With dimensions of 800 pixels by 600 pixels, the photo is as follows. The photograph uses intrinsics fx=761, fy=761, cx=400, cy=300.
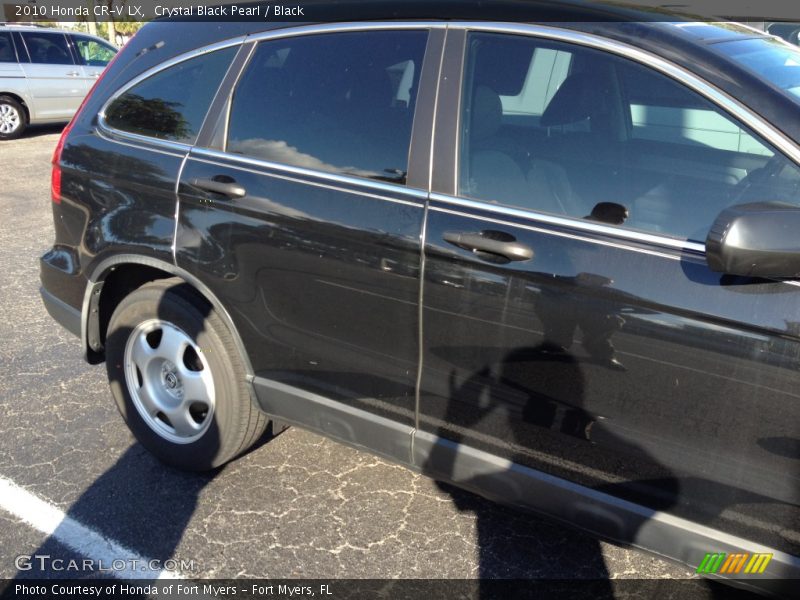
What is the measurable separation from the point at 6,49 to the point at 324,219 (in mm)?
12089

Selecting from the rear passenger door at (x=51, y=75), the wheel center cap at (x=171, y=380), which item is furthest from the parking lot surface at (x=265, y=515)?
the rear passenger door at (x=51, y=75)

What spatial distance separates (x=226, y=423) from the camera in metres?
3.06

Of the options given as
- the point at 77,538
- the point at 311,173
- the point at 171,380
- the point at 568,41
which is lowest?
the point at 77,538

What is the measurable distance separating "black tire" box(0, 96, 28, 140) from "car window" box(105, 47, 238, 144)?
10600 mm

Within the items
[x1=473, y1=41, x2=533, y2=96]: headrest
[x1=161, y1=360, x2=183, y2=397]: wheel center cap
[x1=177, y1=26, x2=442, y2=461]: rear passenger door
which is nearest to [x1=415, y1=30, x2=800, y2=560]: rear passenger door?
[x1=473, y1=41, x2=533, y2=96]: headrest

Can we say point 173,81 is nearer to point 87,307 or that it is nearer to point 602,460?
point 87,307

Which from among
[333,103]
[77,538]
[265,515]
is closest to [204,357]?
[265,515]

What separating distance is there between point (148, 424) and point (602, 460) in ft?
6.58

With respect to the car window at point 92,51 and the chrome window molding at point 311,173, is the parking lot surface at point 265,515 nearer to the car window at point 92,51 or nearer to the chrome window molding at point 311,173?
the chrome window molding at point 311,173

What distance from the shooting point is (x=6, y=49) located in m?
12.3

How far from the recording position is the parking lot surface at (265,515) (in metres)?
2.78

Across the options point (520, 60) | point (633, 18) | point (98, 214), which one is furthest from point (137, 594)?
point (633, 18)

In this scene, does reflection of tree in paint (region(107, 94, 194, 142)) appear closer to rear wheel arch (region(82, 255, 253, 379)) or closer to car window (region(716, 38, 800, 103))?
rear wheel arch (region(82, 255, 253, 379))

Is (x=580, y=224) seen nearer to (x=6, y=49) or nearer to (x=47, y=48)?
(x=6, y=49)
